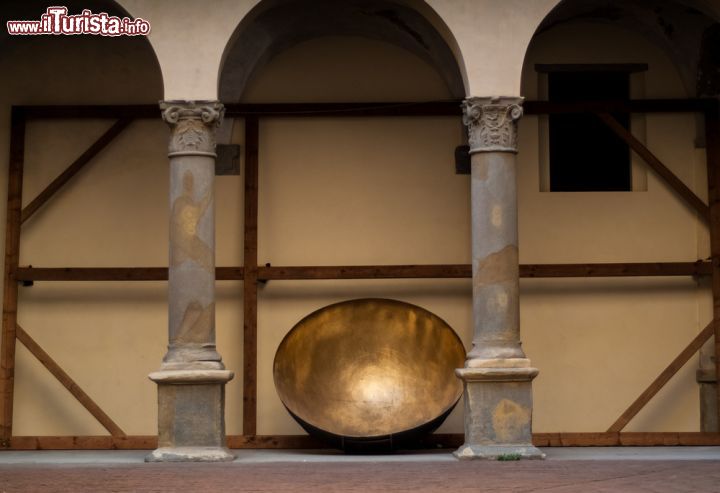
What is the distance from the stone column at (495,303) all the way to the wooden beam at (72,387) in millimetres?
4479

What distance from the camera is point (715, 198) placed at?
1627 cm

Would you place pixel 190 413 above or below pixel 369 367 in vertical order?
below

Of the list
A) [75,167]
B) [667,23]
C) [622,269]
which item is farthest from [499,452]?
[75,167]

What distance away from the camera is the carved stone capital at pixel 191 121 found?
1388cm

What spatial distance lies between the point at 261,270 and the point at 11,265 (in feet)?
9.63

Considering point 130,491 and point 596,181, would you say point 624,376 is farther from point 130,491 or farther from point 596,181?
point 130,491

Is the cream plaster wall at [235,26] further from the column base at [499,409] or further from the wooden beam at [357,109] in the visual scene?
the column base at [499,409]

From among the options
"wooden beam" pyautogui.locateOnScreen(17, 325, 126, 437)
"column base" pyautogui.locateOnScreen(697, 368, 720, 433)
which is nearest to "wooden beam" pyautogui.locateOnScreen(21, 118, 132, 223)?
"wooden beam" pyautogui.locateOnScreen(17, 325, 126, 437)

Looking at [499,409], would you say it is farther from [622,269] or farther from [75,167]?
[75,167]

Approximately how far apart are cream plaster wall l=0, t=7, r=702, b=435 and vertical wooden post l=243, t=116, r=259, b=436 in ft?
0.56

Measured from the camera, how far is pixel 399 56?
16.7 meters

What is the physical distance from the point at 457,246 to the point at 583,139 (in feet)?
6.50

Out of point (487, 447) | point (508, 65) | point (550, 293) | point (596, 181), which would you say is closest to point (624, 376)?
point (550, 293)

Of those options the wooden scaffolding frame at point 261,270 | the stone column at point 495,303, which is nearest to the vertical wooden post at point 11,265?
the wooden scaffolding frame at point 261,270
